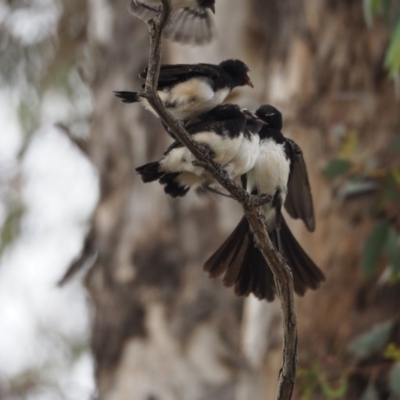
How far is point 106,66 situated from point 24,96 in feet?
3.50

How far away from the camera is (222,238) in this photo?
465cm

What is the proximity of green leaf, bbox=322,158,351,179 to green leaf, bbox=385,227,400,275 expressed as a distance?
334mm

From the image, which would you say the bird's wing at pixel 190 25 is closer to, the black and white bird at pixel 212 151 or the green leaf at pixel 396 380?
the black and white bird at pixel 212 151

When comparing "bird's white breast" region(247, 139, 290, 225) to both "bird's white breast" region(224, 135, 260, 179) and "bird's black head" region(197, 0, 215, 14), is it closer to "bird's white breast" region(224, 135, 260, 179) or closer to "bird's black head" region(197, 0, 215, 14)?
"bird's white breast" region(224, 135, 260, 179)

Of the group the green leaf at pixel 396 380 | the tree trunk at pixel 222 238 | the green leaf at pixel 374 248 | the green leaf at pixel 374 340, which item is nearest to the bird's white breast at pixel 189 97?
the green leaf at pixel 396 380

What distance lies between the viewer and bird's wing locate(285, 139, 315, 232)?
265cm

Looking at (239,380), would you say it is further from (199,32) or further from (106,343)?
(199,32)

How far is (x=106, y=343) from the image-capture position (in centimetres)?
459

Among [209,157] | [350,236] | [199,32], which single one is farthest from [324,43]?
[209,157]

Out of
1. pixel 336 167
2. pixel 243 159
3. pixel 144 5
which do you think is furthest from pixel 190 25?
pixel 336 167

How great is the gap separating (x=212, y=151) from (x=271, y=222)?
0.52m

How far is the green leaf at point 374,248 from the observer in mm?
3797

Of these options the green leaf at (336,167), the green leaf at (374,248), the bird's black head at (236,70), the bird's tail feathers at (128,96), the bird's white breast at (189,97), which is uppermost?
the green leaf at (336,167)

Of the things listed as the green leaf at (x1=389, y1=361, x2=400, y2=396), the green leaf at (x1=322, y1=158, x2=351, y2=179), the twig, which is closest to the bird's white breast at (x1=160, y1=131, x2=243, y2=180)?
the twig
